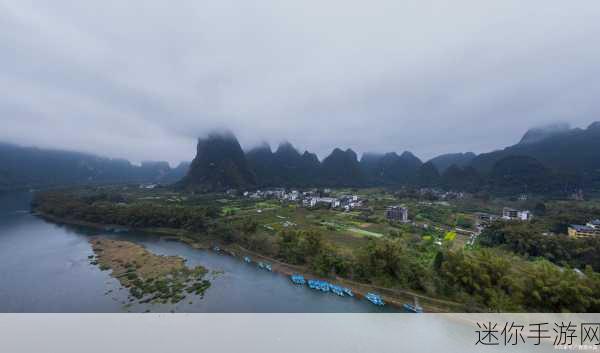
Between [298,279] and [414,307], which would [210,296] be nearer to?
[298,279]

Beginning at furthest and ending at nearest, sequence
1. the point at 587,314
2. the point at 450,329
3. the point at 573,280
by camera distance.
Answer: the point at 450,329, the point at 573,280, the point at 587,314

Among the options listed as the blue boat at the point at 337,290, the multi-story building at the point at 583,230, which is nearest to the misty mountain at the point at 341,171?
the multi-story building at the point at 583,230

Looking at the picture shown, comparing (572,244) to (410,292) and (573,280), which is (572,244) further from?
(410,292)

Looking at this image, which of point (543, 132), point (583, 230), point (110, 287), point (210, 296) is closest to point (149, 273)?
point (110, 287)

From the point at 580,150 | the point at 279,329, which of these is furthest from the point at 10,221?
the point at 580,150

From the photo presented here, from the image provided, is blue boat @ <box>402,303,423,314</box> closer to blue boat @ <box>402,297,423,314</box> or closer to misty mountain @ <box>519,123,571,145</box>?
blue boat @ <box>402,297,423,314</box>

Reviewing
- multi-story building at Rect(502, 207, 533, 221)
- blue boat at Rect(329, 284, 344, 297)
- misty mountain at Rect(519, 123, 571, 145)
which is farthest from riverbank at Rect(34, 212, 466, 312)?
misty mountain at Rect(519, 123, 571, 145)
